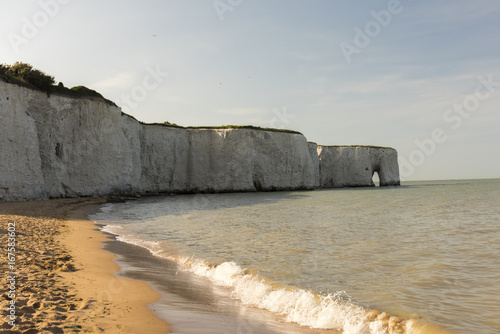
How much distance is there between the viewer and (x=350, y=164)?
65812 mm

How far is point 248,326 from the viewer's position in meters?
4.15

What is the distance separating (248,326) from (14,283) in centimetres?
315

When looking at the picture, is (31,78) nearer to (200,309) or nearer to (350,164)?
(200,309)

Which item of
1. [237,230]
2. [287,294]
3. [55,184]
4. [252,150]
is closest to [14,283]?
[287,294]

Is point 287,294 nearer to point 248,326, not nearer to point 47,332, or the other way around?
point 248,326

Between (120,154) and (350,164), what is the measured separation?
4457cm

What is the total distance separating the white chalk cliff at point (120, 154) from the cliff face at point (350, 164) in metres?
3.63

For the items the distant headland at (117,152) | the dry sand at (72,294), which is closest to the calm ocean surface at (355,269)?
the dry sand at (72,294)

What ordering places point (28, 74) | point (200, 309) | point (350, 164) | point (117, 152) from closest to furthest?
point (200, 309), point (28, 74), point (117, 152), point (350, 164)

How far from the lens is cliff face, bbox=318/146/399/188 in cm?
6531

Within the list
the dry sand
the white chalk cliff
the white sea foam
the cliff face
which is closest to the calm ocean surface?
the white sea foam

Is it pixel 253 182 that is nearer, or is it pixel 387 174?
pixel 253 182

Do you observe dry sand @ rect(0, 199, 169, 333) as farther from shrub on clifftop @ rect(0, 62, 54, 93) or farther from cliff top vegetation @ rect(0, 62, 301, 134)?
shrub on clifftop @ rect(0, 62, 54, 93)

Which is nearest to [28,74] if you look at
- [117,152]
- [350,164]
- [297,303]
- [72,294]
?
[117,152]
